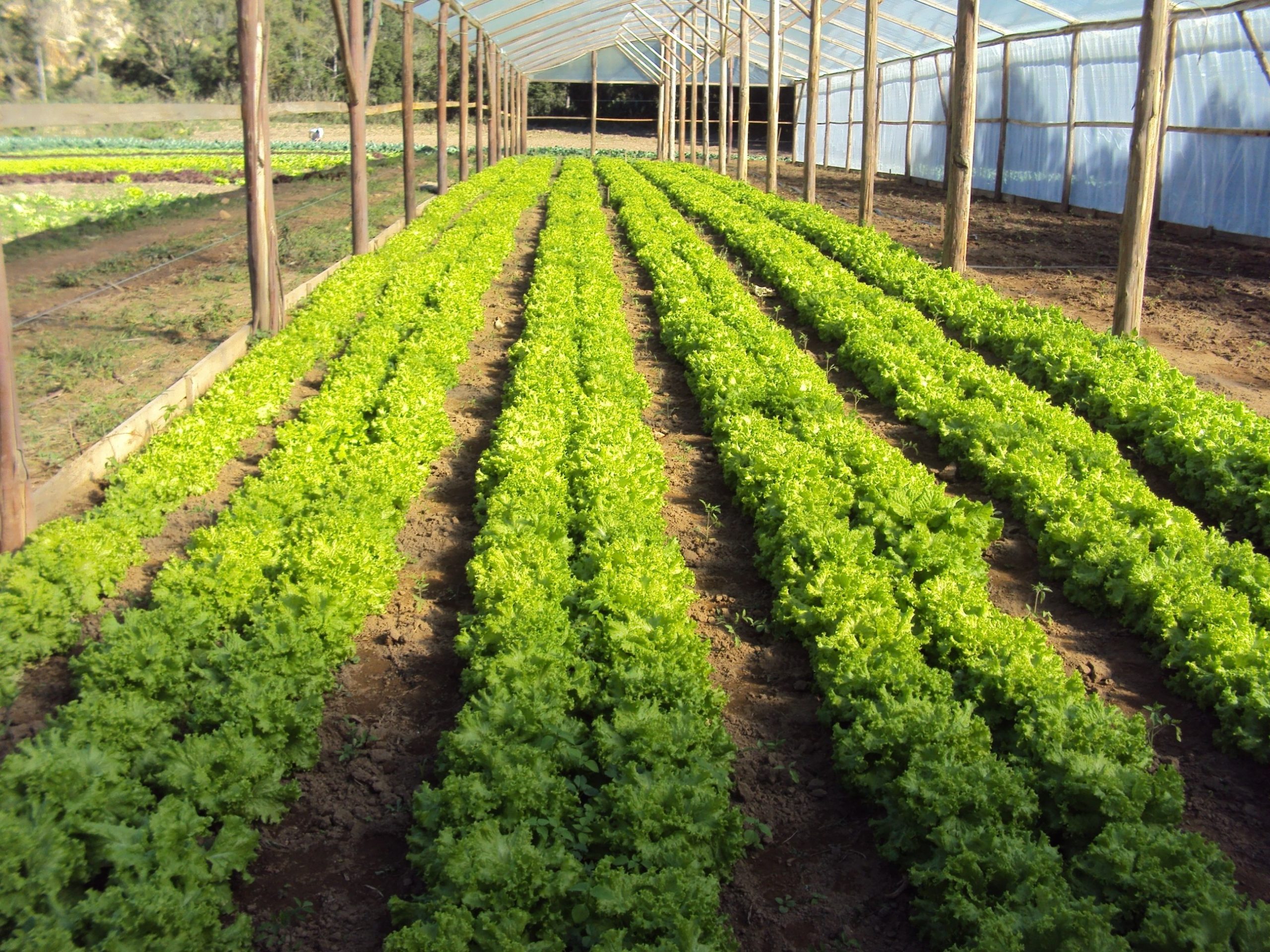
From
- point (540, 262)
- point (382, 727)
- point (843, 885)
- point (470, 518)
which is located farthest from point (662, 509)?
point (540, 262)

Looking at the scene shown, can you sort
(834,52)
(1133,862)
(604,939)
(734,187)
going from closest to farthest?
(604,939), (1133,862), (734,187), (834,52)

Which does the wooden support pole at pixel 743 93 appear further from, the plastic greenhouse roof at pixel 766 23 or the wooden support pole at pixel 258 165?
the wooden support pole at pixel 258 165

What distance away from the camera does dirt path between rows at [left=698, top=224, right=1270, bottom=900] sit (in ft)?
15.0

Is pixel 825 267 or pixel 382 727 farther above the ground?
pixel 825 267

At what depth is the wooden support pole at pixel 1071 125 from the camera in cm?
2347

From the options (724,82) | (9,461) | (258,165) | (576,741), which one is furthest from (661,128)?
(576,741)

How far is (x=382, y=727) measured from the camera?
17.2 feet

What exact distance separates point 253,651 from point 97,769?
3.31 feet

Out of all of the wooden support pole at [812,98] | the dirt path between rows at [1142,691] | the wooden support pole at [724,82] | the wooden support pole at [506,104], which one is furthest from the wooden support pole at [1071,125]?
the wooden support pole at [506,104]

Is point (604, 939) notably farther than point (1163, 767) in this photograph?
No

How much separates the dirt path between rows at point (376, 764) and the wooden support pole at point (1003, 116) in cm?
2372

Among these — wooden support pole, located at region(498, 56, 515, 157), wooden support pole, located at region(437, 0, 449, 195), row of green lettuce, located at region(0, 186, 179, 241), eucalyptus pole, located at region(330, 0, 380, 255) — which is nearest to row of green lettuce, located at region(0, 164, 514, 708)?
eucalyptus pole, located at region(330, 0, 380, 255)

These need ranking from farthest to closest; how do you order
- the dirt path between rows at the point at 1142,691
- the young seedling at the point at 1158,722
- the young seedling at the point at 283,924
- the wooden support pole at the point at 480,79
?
1. the wooden support pole at the point at 480,79
2. the young seedling at the point at 1158,722
3. the dirt path between rows at the point at 1142,691
4. the young seedling at the point at 283,924

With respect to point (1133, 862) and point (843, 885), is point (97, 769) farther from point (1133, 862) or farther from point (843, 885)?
point (1133, 862)
